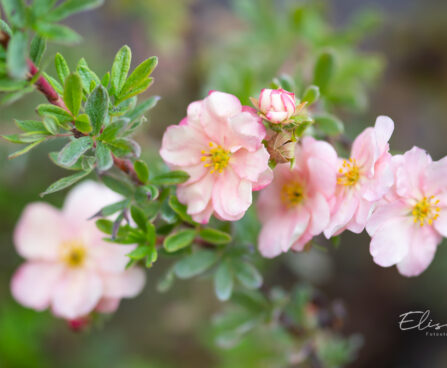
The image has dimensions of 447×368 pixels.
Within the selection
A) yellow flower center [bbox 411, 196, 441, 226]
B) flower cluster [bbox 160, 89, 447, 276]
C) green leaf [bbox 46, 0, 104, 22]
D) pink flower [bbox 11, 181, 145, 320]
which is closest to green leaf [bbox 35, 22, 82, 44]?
green leaf [bbox 46, 0, 104, 22]

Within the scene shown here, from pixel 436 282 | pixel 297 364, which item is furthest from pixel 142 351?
pixel 436 282

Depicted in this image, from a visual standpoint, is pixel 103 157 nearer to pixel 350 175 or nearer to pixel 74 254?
pixel 350 175

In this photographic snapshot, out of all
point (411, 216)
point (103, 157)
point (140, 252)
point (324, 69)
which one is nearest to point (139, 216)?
point (140, 252)

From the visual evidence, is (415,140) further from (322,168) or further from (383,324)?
(322,168)

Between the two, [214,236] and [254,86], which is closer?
[214,236]

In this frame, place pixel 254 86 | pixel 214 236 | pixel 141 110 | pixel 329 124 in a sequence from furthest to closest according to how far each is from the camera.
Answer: pixel 254 86
pixel 329 124
pixel 214 236
pixel 141 110
